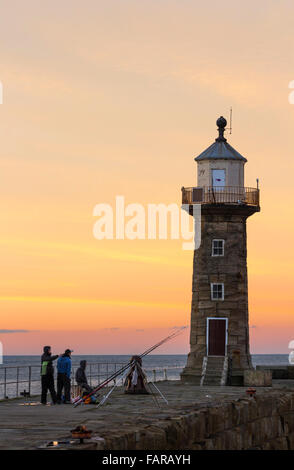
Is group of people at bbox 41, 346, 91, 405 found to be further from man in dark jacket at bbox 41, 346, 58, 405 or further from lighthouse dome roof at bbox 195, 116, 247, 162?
lighthouse dome roof at bbox 195, 116, 247, 162

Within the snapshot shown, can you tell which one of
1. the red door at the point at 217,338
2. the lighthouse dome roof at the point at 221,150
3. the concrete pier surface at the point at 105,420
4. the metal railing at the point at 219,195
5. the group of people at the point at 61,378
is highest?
the lighthouse dome roof at the point at 221,150

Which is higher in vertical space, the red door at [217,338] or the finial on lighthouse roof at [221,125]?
the finial on lighthouse roof at [221,125]

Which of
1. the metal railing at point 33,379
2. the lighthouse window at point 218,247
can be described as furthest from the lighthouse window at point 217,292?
the metal railing at point 33,379

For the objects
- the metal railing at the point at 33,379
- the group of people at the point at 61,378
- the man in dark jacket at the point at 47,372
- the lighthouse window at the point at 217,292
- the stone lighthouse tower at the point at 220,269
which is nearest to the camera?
the man in dark jacket at the point at 47,372

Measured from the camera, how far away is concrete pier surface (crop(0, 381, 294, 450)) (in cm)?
1562

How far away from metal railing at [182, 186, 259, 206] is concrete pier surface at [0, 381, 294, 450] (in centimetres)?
1333

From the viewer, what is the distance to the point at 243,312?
3994cm

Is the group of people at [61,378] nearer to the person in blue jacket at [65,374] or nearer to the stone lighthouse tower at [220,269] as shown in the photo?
the person in blue jacket at [65,374]

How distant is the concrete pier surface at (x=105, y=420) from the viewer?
15.6m

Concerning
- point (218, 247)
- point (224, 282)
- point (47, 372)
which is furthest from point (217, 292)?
point (47, 372)

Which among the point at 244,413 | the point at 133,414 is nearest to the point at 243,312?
the point at 244,413

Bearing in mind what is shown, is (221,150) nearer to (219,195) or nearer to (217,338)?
(219,195)

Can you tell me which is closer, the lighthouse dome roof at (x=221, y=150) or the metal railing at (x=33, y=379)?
the metal railing at (x=33, y=379)

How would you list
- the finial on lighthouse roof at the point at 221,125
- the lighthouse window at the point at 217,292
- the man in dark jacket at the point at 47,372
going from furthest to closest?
the finial on lighthouse roof at the point at 221,125 < the lighthouse window at the point at 217,292 < the man in dark jacket at the point at 47,372
